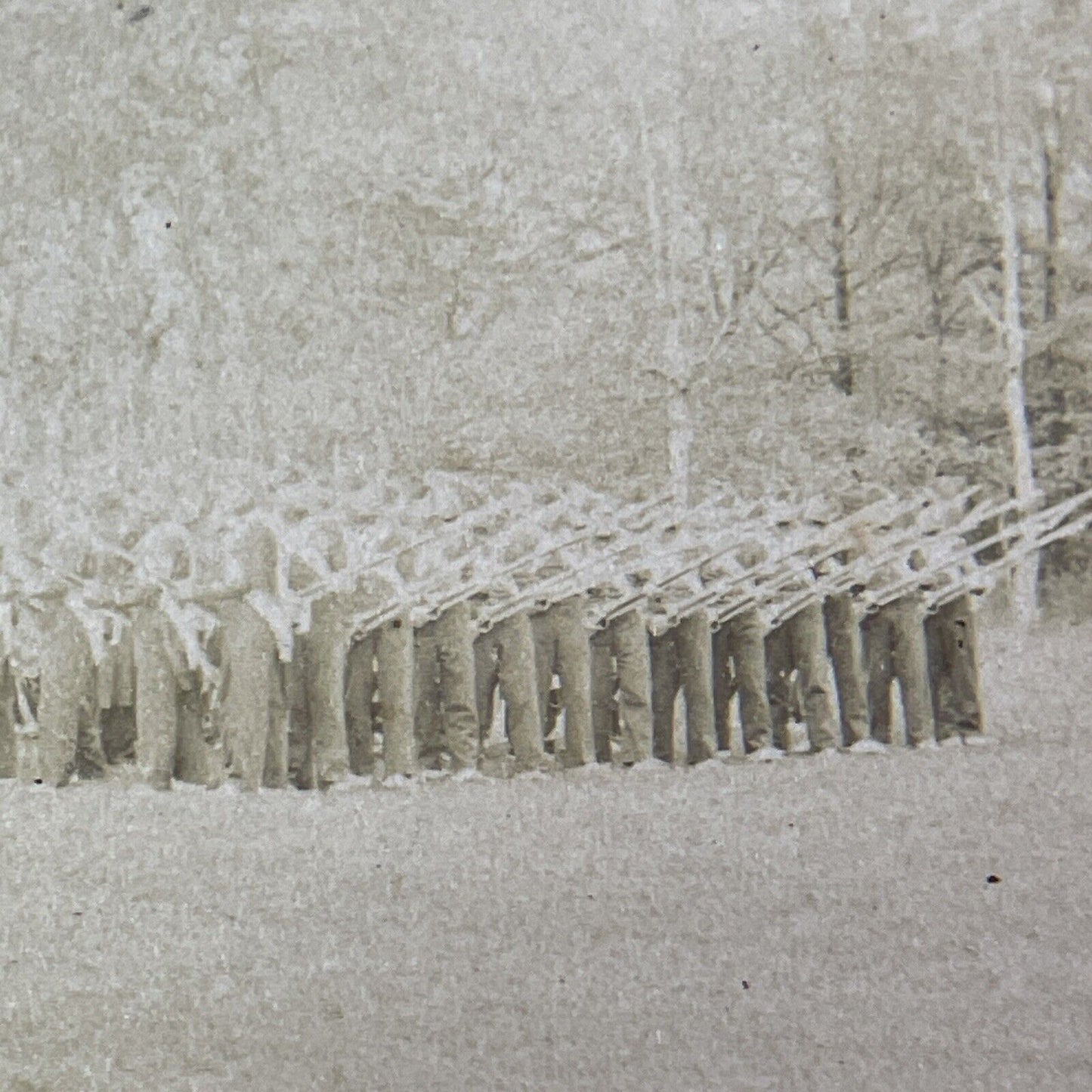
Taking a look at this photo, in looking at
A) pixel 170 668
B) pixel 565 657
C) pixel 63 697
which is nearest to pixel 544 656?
pixel 565 657

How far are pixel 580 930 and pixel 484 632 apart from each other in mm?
275

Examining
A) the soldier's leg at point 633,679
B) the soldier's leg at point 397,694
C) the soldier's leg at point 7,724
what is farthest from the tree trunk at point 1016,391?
the soldier's leg at point 7,724

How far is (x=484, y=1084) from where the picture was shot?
96 cm

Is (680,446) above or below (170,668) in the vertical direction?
above

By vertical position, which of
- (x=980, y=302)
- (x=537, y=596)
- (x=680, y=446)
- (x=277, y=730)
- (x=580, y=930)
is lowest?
(x=580, y=930)

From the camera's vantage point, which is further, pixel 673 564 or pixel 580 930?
pixel 673 564

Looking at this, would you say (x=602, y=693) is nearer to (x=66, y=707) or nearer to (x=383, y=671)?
(x=383, y=671)

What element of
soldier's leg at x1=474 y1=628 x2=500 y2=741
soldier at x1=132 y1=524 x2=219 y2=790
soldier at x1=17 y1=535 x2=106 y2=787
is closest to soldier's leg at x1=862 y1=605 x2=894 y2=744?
soldier's leg at x1=474 y1=628 x2=500 y2=741

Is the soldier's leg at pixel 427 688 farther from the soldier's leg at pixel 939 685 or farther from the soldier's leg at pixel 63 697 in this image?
the soldier's leg at pixel 939 685

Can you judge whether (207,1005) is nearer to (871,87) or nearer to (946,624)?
(946,624)

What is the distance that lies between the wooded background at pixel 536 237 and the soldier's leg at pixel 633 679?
0.14 meters

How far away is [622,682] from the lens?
3.55 feet

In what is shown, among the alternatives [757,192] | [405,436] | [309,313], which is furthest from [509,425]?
[757,192]

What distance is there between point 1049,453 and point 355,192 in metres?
0.69
